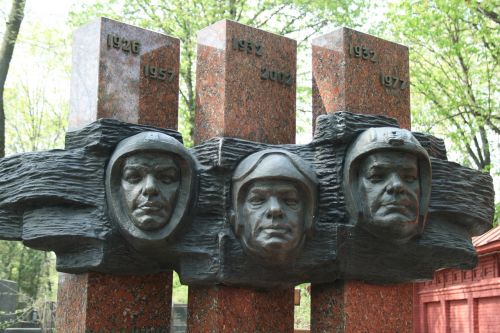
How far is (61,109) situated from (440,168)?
64.7 ft

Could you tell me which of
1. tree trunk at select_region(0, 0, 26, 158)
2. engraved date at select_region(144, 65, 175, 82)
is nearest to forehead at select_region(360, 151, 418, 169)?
engraved date at select_region(144, 65, 175, 82)

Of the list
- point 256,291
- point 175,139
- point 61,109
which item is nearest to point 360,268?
point 256,291

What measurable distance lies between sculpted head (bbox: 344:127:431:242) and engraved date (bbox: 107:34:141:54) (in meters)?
2.18

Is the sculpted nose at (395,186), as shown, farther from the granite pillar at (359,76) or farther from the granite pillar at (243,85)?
the granite pillar at (243,85)

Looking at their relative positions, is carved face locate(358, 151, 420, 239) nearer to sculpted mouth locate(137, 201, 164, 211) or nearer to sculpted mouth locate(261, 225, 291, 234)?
sculpted mouth locate(261, 225, 291, 234)

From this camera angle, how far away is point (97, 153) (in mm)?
5328

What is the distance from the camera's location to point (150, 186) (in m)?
5.00

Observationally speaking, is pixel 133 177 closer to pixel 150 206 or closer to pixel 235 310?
pixel 150 206

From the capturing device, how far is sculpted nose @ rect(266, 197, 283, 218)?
4922 mm

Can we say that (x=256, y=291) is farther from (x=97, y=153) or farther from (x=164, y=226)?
(x=97, y=153)

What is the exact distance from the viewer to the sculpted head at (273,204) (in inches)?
195

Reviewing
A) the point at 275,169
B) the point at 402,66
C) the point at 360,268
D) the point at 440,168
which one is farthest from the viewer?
the point at 402,66

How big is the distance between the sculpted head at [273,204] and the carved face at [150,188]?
50 centimetres

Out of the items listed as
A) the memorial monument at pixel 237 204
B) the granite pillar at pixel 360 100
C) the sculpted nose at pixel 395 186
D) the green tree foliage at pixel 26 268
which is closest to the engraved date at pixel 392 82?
the granite pillar at pixel 360 100
